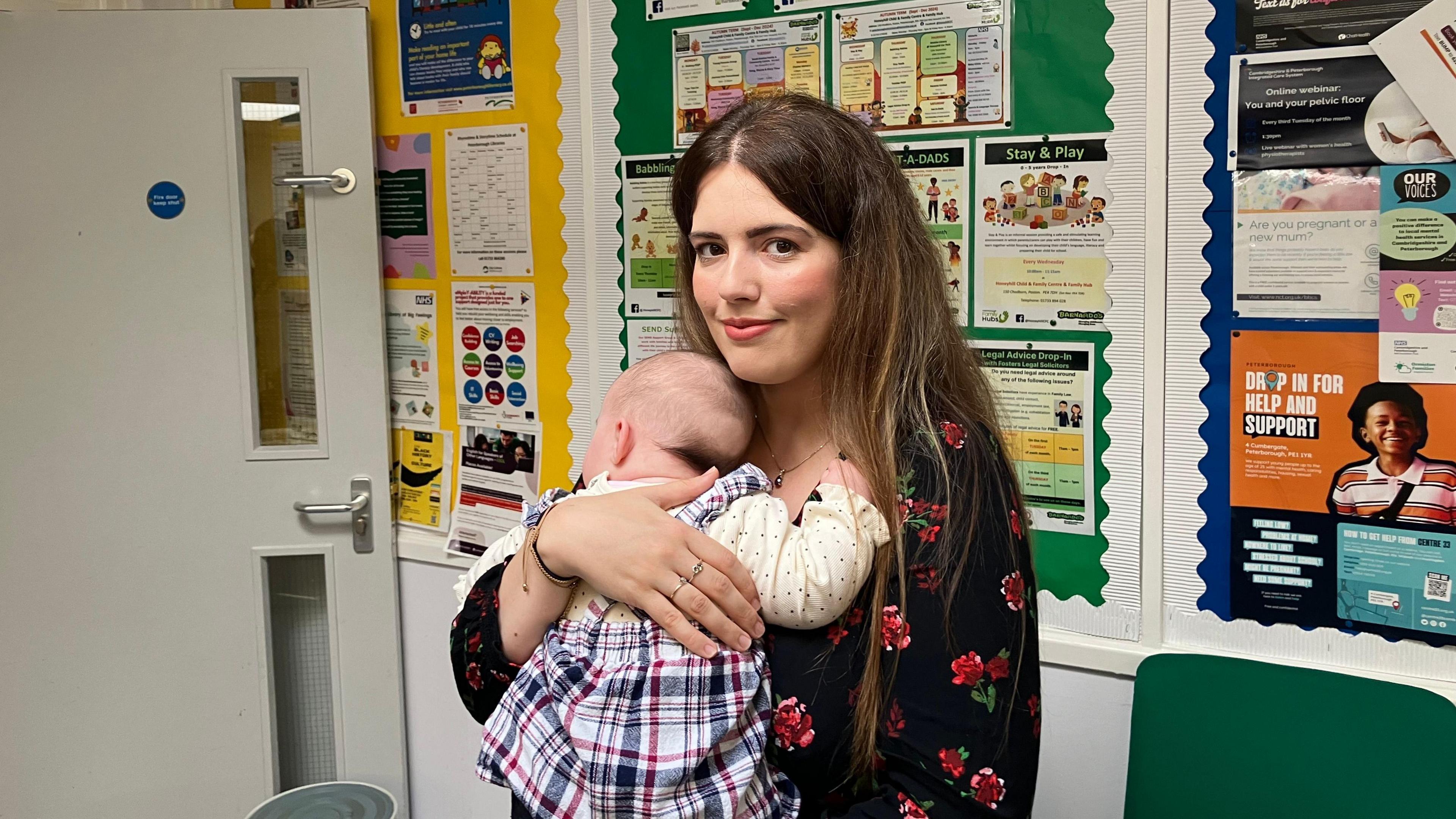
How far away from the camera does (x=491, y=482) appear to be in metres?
2.53

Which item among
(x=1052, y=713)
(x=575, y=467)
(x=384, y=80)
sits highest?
(x=384, y=80)

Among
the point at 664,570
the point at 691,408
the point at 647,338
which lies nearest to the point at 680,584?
the point at 664,570

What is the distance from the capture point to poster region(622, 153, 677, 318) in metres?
2.23

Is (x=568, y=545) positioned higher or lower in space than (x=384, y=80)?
lower

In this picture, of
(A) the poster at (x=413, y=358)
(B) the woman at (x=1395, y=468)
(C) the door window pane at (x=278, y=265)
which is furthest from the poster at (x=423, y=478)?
(B) the woman at (x=1395, y=468)

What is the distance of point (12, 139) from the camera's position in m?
2.35

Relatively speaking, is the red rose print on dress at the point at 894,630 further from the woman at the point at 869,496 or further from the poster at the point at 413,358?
the poster at the point at 413,358

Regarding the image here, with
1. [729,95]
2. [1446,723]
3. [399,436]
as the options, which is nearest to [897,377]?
[1446,723]

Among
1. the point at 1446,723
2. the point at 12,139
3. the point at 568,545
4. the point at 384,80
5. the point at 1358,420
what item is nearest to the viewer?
the point at 568,545

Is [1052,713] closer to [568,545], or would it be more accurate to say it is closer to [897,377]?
[897,377]

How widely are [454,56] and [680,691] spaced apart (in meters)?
1.90

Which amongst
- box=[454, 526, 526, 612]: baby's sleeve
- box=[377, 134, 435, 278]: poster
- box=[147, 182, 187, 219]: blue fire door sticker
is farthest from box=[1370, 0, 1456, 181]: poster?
box=[147, 182, 187, 219]: blue fire door sticker

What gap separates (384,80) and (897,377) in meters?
1.91

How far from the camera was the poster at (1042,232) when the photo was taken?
1.77 m
